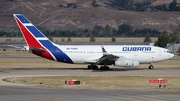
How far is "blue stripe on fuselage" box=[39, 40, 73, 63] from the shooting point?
62.8m

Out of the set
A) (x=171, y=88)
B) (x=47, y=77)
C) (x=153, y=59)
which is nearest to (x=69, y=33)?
(x=153, y=59)

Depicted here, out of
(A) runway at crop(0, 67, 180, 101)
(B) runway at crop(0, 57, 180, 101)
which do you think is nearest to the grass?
(B) runway at crop(0, 57, 180, 101)

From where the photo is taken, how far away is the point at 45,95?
36.4 meters

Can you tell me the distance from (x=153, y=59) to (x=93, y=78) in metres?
16.3

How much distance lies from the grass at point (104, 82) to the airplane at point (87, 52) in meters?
9.49

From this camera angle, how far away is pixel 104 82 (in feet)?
159

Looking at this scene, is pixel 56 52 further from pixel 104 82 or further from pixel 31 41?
pixel 104 82

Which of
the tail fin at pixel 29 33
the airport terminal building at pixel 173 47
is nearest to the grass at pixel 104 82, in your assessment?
the tail fin at pixel 29 33

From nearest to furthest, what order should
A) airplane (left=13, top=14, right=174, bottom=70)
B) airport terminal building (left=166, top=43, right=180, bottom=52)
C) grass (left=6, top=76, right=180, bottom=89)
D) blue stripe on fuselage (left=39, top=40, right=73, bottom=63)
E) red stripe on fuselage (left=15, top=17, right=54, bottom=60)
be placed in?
1. grass (left=6, top=76, right=180, bottom=89)
2. red stripe on fuselage (left=15, top=17, right=54, bottom=60)
3. airplane (left=13, top=14, right=174, bottom=70)
4. blue stripe on fuselage (left=39, top=40, right=73, bottom=63)
5. airport terminal building (left=166, top=43, right=180, bottom=52)

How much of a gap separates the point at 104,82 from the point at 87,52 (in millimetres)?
16292

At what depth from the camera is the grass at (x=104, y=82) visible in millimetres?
44281

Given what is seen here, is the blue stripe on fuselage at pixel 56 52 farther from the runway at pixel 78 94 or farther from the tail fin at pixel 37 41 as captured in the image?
the runway at pixel 78 94

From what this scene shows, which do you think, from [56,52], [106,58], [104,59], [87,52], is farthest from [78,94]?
[87,52]

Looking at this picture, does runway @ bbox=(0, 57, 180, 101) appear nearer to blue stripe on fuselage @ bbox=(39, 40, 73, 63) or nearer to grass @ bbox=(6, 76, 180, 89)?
grass @ bbox=(6, 76, 180, 89)
